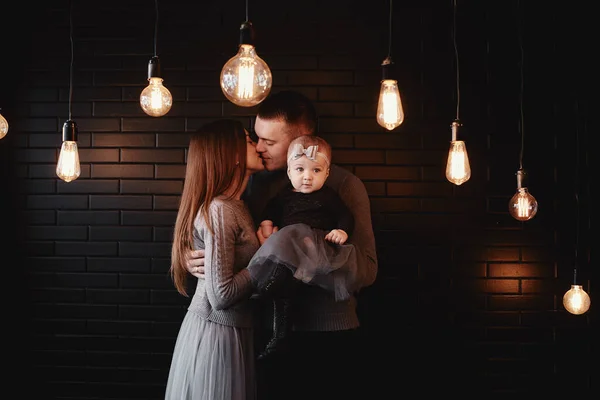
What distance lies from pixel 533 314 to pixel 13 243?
4.02 meters

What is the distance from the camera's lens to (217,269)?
303 centimetres

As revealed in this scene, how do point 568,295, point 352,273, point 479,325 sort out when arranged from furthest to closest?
point 479,325 → point 568,295 → point 352,273

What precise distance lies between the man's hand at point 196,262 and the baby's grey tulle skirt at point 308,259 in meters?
0.33

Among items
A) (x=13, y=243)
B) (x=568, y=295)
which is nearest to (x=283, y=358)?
(x=568, y=295)

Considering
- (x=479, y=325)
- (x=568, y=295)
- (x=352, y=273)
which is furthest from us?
(x=479, y=325)

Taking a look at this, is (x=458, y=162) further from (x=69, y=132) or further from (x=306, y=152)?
(x=69, y=132)

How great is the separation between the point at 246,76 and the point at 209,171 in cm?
77

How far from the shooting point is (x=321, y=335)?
3.24 metres

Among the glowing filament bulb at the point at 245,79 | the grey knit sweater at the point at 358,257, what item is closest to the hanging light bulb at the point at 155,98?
the grey knit sweater at the point at 358,257

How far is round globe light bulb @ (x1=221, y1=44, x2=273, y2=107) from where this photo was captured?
2584 mm

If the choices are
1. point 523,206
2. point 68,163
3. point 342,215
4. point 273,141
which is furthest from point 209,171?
point 523,206

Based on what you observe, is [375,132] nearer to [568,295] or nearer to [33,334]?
[568,295]

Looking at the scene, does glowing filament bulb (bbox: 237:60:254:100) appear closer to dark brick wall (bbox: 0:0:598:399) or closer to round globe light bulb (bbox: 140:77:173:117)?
round globe light bulb (bbox: 140:77:173:117)

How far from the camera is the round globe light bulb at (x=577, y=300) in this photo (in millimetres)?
3873
